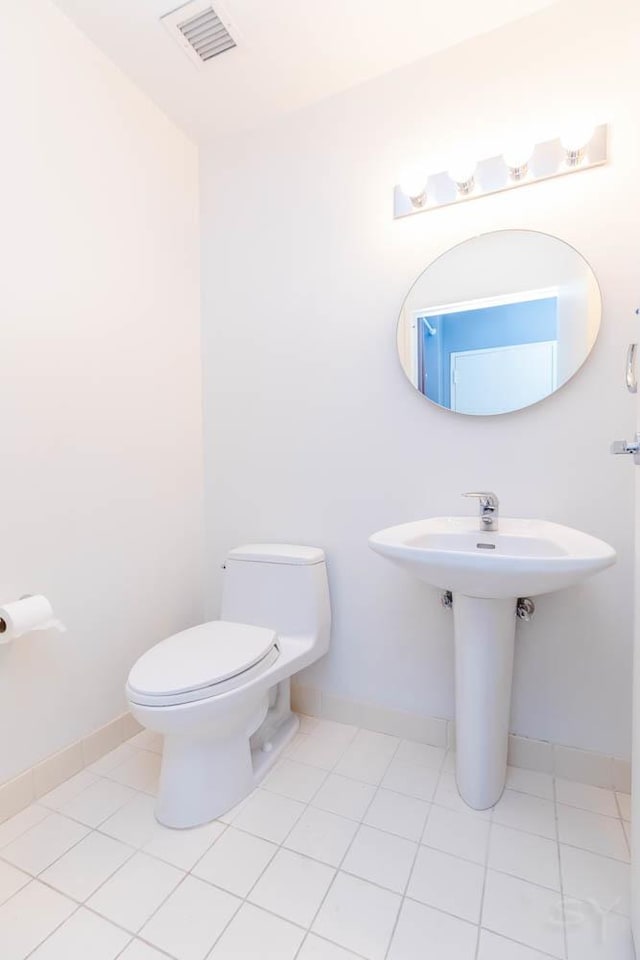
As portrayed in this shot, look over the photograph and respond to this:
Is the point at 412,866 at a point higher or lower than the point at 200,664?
lower

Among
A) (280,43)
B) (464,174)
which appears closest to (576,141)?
(464,174)

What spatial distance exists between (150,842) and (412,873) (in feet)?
2.09

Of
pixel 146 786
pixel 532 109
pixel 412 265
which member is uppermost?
pixel 532 109

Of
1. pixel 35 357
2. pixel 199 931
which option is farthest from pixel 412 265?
pixel 199 931

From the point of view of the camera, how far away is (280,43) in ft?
4.55

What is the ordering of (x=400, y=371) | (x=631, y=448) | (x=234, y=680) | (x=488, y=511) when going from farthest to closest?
(x=400, y=371)
(x=488, y=511)
(x=234, y=680)
(x=631, y=448)

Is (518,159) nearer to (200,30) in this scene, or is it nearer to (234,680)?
(200,30)

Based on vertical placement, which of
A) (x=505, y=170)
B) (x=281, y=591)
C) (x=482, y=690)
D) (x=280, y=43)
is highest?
(x=280, y=43)

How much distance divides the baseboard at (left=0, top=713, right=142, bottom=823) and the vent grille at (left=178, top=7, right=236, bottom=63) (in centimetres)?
219

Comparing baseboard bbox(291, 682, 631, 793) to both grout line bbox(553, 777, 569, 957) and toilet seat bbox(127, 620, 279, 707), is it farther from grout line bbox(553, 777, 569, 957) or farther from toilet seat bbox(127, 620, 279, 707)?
toilet seat bbox(127, 620, 279, 707)

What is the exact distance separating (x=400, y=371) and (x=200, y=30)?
120cm

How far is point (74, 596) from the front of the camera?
4.44 feet

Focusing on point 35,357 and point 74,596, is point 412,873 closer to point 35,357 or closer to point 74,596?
point 74,596

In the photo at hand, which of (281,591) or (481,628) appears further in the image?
(281,591)
